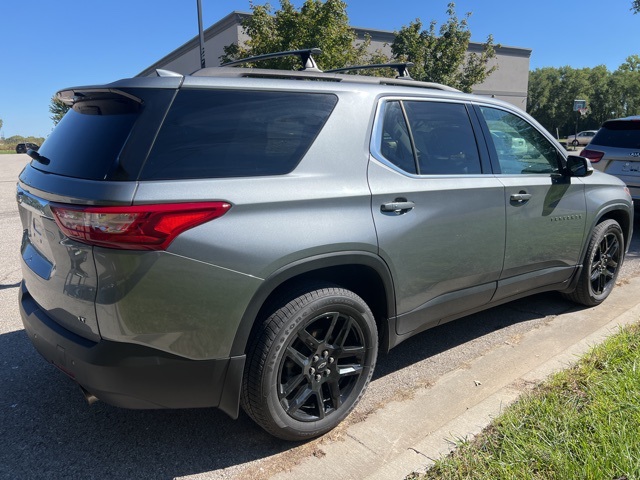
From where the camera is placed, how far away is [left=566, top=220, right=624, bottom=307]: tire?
14.1 feet

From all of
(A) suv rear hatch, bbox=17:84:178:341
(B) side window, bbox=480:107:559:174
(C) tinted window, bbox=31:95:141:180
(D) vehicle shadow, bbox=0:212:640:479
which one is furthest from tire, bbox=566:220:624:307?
(C) tinted window, bbox=31:95:141:180

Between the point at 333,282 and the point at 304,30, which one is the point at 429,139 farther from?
the point at 304,30

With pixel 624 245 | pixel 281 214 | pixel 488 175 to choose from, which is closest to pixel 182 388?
pixel 281 214

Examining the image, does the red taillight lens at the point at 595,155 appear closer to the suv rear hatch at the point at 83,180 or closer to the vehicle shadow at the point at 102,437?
the vehicle shadow at the point at 102,437

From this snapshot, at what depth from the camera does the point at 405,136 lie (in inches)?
118

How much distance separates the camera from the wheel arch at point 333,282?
7.37 ft

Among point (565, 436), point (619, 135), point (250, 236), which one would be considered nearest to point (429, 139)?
point (250, 236)

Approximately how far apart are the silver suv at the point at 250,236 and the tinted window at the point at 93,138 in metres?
0.01

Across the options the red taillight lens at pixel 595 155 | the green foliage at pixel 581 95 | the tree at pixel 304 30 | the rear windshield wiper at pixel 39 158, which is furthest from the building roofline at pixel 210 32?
the green foliage at pixel 581 95

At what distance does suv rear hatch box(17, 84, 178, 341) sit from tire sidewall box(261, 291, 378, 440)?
31.1 inches

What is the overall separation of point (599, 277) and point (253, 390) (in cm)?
366

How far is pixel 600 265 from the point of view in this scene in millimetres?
4512

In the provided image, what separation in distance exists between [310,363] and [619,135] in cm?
708

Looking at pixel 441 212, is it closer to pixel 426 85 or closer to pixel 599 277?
pixel 426 85
